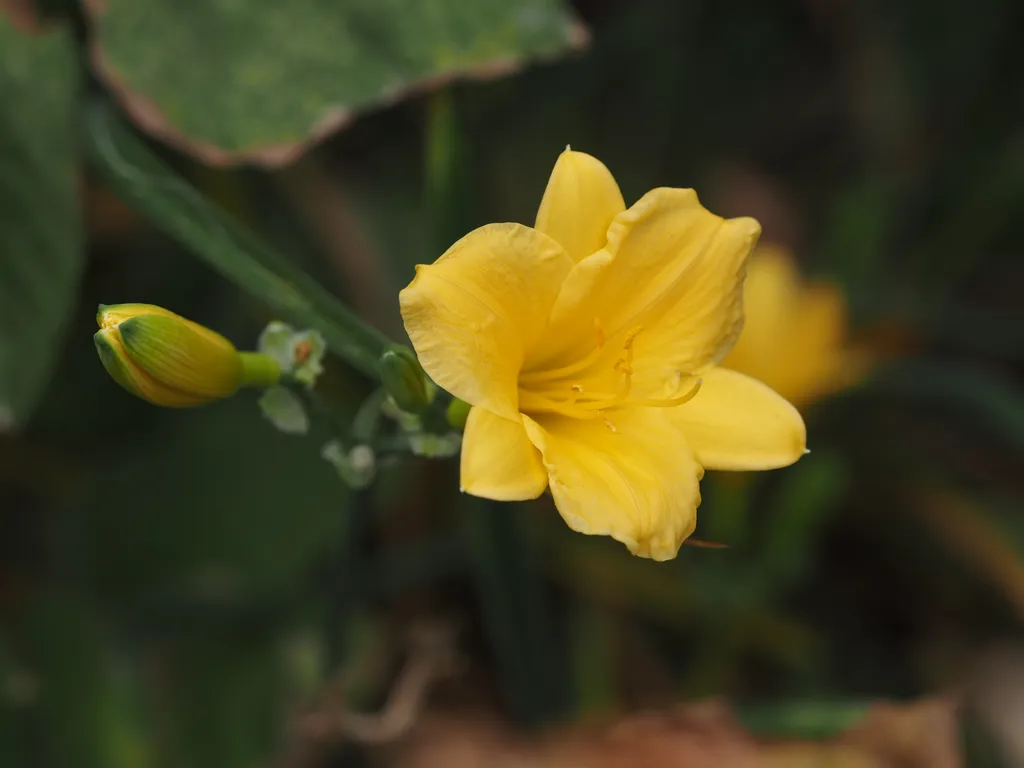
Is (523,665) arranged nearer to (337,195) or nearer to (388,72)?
(388,72)

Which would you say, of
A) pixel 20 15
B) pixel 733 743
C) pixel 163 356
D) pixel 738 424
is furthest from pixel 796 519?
pixel 20 15

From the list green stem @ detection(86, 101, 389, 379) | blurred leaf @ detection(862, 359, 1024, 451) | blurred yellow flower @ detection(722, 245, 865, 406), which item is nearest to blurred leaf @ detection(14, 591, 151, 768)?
green stem @ detection(86, 101, 389, 379)

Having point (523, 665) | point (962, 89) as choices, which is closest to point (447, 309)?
point (523, 665)

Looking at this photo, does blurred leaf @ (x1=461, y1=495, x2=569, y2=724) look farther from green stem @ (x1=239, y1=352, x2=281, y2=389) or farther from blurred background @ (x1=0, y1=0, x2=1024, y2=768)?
green stem @ (x1=239, y1=352, x2=281, y2=389)

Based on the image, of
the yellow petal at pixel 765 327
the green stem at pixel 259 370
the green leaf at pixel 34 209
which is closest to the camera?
the green stem at pixel 259 370

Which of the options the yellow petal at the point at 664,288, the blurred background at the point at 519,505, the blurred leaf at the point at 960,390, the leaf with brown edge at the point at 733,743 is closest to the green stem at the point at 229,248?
the blurred background at the point at 519,505

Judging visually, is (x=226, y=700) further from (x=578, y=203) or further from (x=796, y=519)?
(x=578, y=203)

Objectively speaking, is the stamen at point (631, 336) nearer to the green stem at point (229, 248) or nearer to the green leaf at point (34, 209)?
the green stem at point (229, 248)
